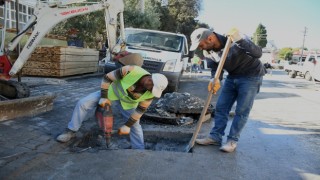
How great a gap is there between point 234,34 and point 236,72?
0.70 m

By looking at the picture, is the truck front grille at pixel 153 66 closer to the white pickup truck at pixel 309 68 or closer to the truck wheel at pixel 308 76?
the white pickup truck at pixel 309 68

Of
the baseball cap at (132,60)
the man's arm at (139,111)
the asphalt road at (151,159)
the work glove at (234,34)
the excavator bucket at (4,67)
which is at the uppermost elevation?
the work glove at (234,34)

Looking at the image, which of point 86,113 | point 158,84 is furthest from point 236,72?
point 86,113

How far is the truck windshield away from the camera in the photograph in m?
11.0

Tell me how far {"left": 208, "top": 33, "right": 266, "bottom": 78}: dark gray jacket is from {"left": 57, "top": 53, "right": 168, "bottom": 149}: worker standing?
3.26ft

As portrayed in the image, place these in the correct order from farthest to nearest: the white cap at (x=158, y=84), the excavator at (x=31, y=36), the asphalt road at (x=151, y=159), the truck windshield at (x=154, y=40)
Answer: the truck windshield at (x=154, y=40), the excavator at (x=31, y=36), the white cap at (x=158, y=84), the asphalt road at (x=151, y=159)

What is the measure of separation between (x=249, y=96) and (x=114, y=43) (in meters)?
5.29

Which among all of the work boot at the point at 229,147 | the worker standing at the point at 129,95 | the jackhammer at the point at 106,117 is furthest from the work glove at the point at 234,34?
the jackhammer at the point at 106,117

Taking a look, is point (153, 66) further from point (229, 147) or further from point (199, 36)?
point (199, 36)

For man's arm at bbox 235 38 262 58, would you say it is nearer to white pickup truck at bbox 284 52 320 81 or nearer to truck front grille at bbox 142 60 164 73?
truck front grille at bbox 142 60 164 73

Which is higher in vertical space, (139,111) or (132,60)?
(132,60)

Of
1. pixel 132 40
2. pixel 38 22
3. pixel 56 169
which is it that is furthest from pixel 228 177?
pixel 132 40

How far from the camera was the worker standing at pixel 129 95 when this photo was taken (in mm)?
4340

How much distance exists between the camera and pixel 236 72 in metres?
4.80
